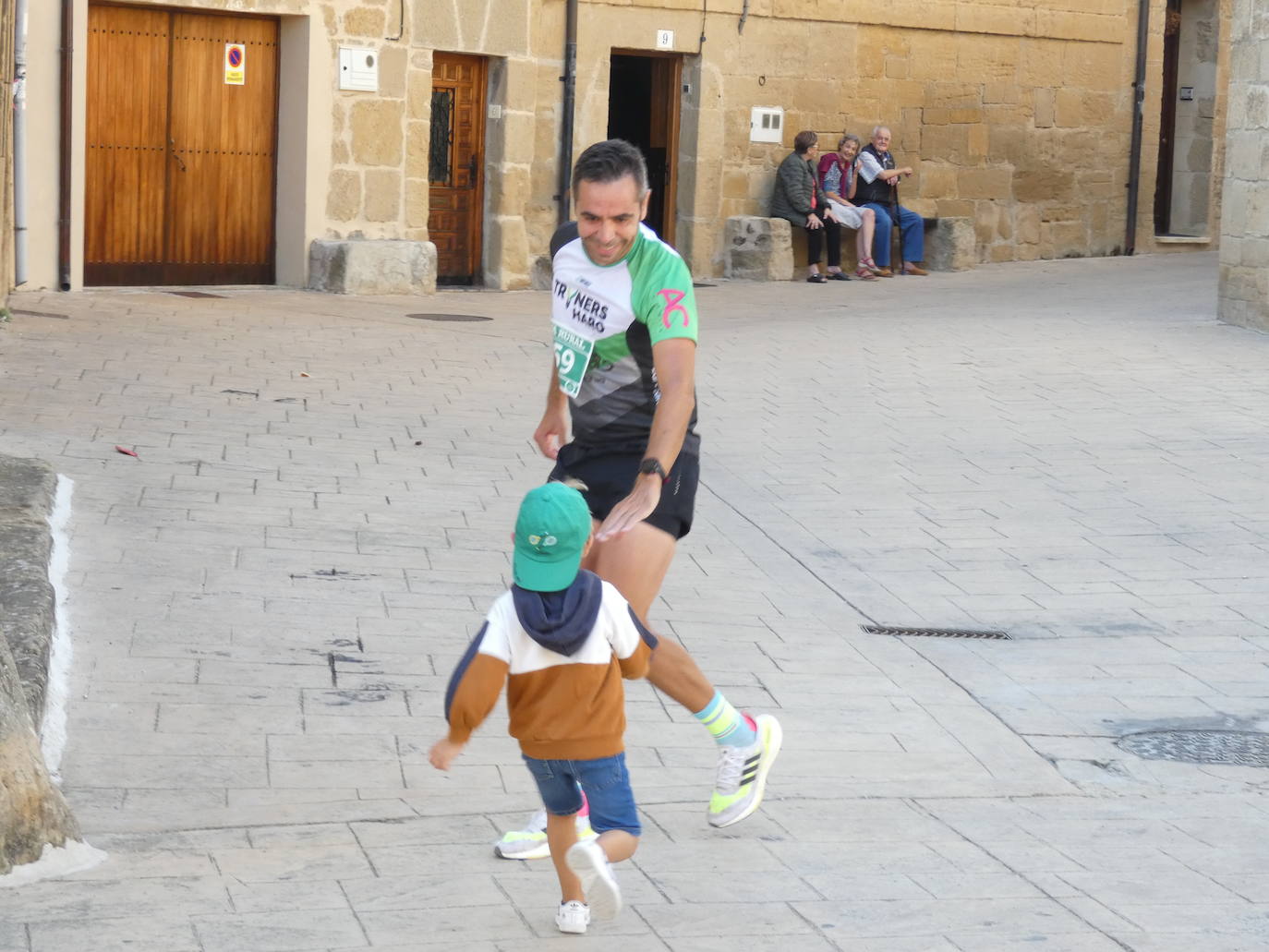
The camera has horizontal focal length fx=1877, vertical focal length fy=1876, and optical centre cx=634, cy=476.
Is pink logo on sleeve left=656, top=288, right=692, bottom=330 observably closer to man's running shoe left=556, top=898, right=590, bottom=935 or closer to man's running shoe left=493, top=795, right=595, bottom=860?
man's running shoe left=493, top=795, right=595, bottom=860

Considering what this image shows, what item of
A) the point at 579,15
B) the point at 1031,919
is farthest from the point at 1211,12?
the point at 1031,919

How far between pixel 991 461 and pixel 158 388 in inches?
173

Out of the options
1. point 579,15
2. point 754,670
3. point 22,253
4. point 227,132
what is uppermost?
point 579,15

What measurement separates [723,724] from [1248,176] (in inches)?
412

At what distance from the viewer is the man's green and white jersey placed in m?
4.28

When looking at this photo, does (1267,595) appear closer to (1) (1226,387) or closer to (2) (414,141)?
(1) (1226,387)

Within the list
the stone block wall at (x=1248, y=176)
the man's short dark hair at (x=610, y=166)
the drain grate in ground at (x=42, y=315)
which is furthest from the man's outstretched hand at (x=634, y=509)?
the stone block wall at (x=1248, y=176)

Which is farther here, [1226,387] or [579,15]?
[579,15]

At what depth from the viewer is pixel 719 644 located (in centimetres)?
615

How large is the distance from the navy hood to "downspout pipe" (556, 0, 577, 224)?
43.9ft

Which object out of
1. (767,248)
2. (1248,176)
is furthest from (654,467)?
(767,248)

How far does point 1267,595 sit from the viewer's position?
6.90 m

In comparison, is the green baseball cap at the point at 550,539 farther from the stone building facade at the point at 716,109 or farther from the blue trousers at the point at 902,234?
the blue trousers at the point at 902,234

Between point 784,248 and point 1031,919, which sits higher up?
point 784,248
